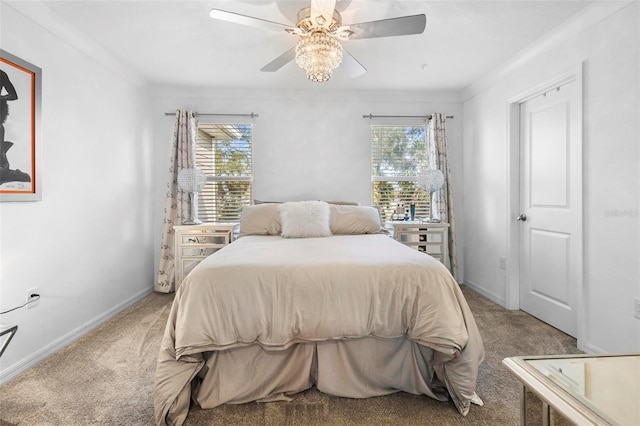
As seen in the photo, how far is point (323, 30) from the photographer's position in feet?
7.05

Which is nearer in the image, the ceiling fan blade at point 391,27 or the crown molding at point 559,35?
the ceiling fan blade at point 391,27

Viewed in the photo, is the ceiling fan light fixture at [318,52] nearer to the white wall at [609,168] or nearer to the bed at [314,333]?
the bed at [314,333]

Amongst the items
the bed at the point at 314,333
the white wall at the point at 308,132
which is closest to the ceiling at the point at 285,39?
the white wall at the point at 308,132

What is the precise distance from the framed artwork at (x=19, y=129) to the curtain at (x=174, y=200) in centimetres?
162

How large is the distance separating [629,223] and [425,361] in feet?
5.24

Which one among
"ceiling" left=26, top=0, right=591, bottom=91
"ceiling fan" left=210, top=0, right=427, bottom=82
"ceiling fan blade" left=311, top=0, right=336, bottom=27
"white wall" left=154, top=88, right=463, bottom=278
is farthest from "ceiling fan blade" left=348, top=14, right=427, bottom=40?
"white wall" left=154, top=88, right=463, bottom=278

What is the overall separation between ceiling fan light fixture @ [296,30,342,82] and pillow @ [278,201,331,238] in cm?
130

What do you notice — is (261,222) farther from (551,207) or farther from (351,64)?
(551,207)

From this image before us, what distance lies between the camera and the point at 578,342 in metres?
2.44

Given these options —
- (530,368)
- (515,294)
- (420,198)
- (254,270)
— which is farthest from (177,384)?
(420,198)

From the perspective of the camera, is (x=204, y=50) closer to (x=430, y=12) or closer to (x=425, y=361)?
(x=430, y=12)

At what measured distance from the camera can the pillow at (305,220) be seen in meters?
3.02

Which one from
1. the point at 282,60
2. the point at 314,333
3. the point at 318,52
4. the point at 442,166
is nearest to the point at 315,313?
the point at 314,333

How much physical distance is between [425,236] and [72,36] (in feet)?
12.6
